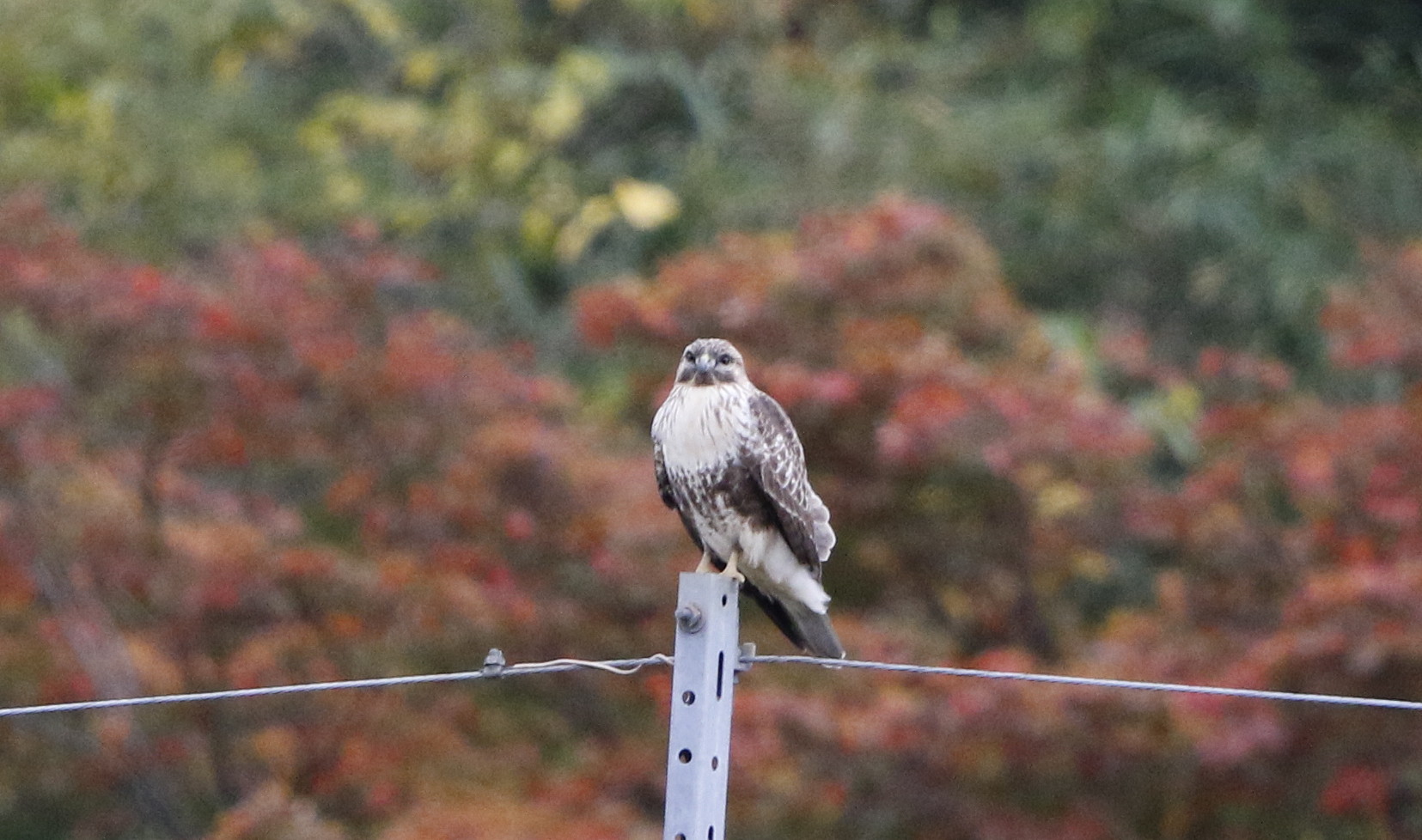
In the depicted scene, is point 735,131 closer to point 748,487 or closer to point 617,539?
point 617,539

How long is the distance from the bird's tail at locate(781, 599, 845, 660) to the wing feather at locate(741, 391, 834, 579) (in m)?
0.12

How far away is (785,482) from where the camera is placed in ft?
14.8

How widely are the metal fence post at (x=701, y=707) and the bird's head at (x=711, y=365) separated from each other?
168cm

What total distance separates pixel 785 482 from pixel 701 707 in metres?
1.78

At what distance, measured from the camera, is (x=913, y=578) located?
6.97 m

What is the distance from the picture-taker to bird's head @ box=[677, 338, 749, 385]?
4520 millimetres

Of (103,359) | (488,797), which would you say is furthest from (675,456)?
(103,359)

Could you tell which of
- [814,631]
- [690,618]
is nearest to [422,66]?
[814,631]

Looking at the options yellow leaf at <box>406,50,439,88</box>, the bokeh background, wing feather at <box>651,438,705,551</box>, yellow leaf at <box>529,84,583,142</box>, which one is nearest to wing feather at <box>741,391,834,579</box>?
wing feather at <box>651,438,705,551</box>

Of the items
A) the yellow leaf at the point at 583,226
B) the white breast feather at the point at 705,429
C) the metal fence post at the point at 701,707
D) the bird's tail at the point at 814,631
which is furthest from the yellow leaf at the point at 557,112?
the metal fence post at the point at 701,707

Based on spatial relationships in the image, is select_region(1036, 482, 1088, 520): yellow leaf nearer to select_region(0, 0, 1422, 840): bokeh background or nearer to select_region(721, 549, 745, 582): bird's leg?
select_region(0, 0, 1422, 840): bokeh background

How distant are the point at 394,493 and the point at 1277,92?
5.63m

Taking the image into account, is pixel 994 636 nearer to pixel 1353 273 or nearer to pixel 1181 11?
pixel 1353 273

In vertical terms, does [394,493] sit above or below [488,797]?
above
